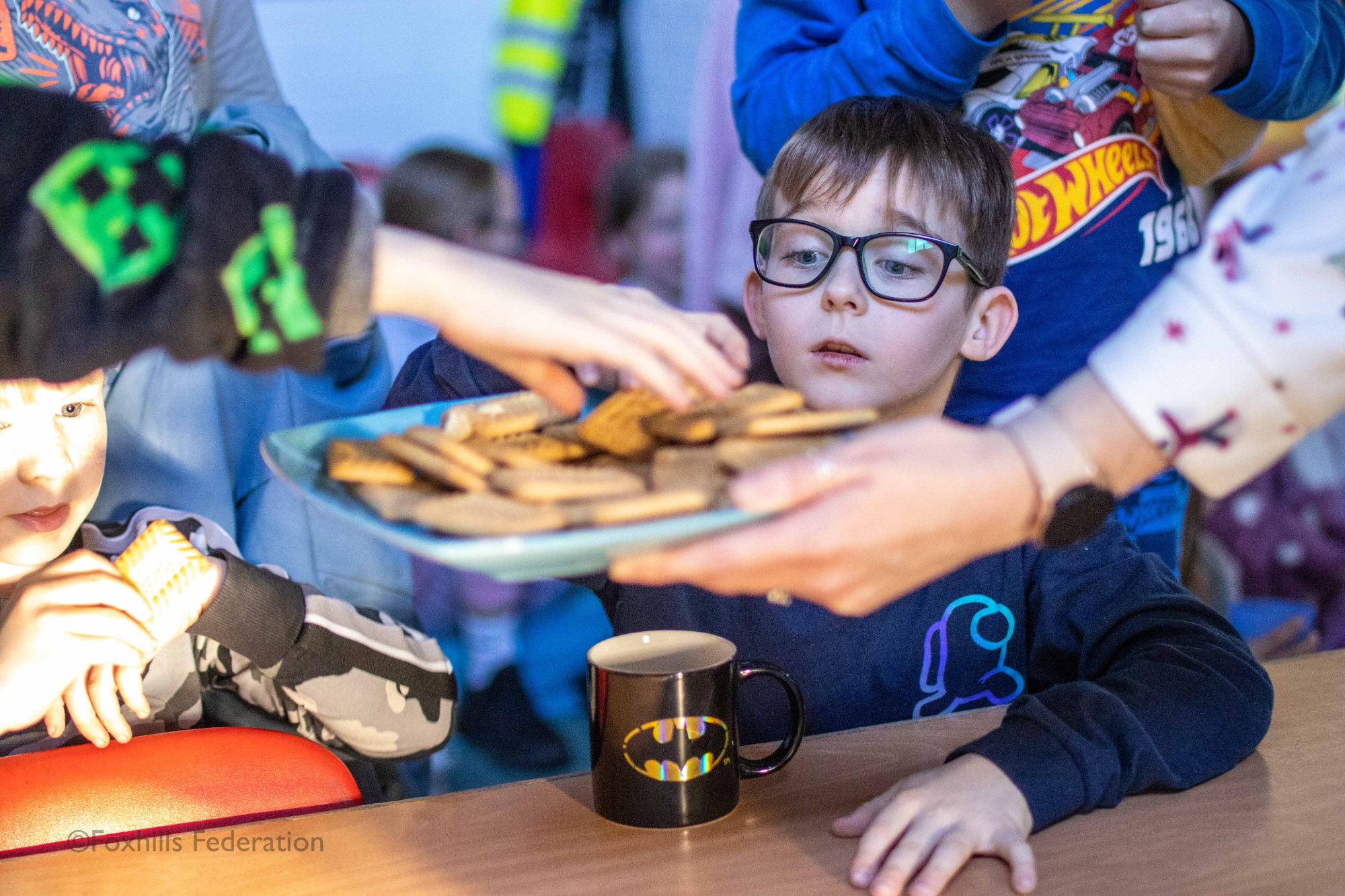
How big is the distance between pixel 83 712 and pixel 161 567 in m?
0.13

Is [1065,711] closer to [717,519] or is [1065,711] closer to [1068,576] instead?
[1068,576]

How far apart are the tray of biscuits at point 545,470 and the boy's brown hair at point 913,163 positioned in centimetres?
45

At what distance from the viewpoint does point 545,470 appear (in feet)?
1.98

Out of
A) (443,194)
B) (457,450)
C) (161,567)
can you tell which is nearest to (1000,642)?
(457,450)

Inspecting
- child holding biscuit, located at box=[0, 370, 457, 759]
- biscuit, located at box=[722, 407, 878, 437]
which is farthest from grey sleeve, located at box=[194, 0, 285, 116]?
biscuit, located at box=[722, 407, 878, 437]

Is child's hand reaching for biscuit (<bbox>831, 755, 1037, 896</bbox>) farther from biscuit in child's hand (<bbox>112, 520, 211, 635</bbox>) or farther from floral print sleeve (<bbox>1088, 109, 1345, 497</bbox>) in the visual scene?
biscuit in child's hand (<bbox>112, 520, 211, 635</bbox>)

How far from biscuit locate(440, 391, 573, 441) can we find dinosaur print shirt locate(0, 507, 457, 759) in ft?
1.31

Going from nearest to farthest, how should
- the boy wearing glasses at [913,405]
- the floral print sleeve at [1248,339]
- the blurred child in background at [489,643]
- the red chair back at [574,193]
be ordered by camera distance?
the floral print sleeve at [1248,339], the boy wearing glasses at [913,405], the blurred child in background at [489,643], the red chair back at [574,193]

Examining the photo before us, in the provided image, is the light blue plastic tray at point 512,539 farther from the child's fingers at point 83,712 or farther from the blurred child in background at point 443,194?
the blurred child in background at point 443,194

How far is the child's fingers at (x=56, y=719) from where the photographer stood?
3.00 ft

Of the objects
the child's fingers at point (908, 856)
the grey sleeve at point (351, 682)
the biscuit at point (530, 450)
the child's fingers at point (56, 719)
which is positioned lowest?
the grey sleeve at point (351, 682)

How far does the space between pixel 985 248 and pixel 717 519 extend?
0.68m

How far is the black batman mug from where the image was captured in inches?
29.3

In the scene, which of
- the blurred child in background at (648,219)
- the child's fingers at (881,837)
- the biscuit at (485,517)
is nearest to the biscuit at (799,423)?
the biscuit at (485,517)
